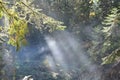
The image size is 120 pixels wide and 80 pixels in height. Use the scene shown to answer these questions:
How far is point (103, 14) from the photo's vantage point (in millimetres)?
25891

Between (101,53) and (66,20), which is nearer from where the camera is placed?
(101,53)

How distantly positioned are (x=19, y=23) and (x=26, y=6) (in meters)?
0.70

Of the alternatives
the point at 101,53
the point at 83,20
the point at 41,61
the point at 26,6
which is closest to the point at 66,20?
the point at 83,20

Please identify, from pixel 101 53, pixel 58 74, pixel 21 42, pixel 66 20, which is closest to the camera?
pixel 21 42

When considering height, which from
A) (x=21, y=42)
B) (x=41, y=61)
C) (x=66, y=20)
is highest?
(x=21, y=42)

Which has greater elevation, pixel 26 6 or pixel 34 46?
pixel 26 6

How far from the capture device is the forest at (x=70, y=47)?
2262cm

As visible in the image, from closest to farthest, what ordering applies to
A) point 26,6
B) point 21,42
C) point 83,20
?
point 21,42, point 26,6, point 83,20

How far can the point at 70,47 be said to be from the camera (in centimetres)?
3269

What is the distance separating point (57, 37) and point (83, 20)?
223 inches

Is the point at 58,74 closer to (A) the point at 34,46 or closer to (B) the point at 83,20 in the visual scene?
(B) the point at 83,20

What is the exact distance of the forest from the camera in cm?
2262

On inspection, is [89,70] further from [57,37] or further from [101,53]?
[57,37]

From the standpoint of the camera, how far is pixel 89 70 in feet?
83.7
